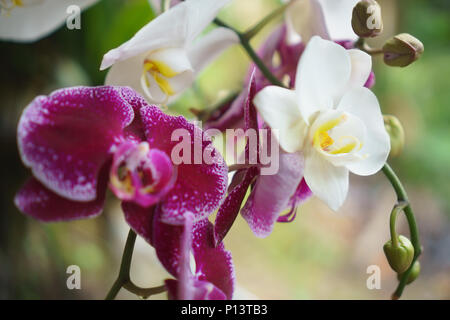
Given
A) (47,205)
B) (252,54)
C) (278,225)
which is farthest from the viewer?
(278,225)

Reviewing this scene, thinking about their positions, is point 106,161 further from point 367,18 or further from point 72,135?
A: point 367,18

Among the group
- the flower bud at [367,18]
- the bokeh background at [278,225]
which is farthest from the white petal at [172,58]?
the bokeh background at [278,225]

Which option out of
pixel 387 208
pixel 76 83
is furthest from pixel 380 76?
pixel 76 83

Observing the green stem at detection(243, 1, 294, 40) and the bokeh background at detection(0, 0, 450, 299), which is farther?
the bokeh background at detection(0, 0, 450, 299)

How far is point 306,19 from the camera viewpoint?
359 millimetres

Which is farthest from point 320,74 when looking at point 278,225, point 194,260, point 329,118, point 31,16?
point 278,225

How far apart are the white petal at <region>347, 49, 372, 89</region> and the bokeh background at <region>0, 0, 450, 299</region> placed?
0.97 feet

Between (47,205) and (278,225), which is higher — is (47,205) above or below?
above

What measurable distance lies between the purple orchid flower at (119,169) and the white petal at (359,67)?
0.27 feet

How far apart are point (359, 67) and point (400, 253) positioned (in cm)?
10

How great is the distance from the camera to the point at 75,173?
8.3 inches

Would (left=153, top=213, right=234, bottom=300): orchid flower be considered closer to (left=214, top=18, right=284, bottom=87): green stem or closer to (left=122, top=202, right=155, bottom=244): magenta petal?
(left=122, top=202, right=155, bottom=244): magenta petal

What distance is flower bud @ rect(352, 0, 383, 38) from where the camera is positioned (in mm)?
258

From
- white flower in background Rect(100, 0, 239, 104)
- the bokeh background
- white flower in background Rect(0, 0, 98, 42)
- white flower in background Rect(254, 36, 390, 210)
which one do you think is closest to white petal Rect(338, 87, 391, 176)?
white flower in background Rect(254, 36, 390, 210)
